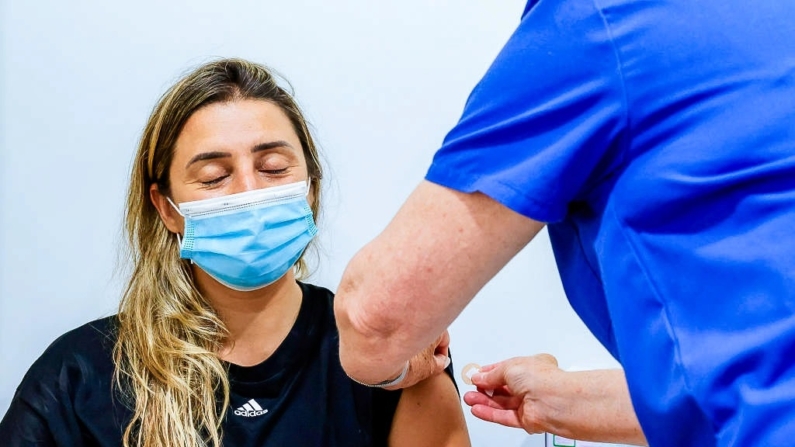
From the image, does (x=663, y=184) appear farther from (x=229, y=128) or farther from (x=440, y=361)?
(x=229, y=128)

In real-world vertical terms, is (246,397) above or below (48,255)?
below

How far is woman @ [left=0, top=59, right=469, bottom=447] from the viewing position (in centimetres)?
144

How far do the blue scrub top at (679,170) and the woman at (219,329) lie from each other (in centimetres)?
82

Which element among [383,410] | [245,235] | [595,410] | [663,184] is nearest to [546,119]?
[663,184]

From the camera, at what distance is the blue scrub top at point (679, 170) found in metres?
0.65

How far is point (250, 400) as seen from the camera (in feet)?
4.88

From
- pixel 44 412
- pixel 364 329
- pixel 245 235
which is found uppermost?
pixel 364 329

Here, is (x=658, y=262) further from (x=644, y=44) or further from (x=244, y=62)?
(x=244, y=62)

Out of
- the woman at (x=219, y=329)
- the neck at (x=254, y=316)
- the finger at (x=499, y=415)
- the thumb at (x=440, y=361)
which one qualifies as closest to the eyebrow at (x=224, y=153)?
the woman at (x=219, y=329)

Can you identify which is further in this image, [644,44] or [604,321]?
[604,321]

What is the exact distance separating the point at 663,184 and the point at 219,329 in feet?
3.52

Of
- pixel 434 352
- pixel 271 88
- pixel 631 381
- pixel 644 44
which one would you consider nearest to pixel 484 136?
pixel 644 44

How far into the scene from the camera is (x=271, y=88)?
1.57 m

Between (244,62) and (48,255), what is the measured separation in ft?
2.06
